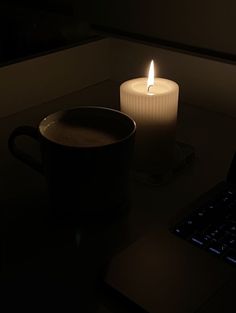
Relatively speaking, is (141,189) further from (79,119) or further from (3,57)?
(3,57)

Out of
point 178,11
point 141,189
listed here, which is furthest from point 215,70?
point 141,189

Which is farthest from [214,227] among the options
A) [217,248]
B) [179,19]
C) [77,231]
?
[179,19]

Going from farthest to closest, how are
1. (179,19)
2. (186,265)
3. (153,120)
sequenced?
(179,19), (153,120), (186,265)

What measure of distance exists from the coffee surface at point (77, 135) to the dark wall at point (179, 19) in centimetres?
39

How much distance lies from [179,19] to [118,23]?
14 cm

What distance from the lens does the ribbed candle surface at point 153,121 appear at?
2.03 feet

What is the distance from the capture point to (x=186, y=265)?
0.49m

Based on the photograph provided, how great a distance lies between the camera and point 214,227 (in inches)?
20.5

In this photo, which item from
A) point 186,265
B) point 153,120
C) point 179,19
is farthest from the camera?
point 179,19

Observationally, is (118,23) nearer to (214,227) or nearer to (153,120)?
(153,120)

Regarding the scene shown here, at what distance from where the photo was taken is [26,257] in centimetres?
52

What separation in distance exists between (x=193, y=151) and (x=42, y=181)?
0.68 feet

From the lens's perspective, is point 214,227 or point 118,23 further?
point 118,23

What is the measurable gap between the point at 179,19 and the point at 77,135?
1.44ft
